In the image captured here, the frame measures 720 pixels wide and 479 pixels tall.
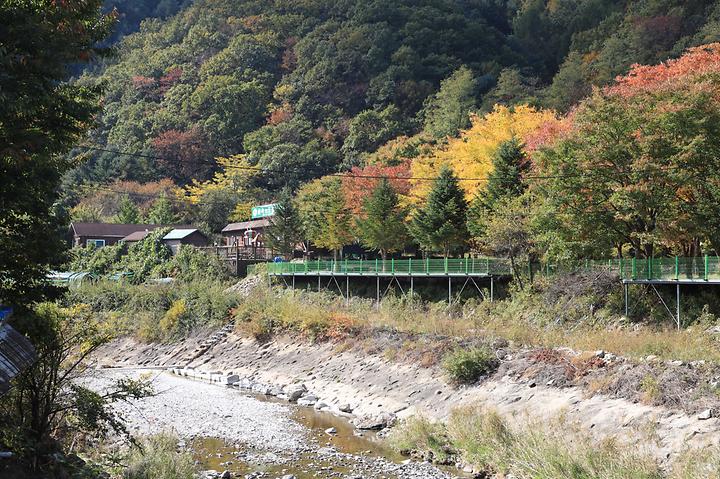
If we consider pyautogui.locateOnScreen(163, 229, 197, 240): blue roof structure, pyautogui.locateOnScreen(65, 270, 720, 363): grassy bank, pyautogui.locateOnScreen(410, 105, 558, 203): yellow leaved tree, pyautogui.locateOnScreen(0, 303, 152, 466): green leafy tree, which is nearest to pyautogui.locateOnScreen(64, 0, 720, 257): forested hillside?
pyautogui.locateOnScreen(410, 105, 558, 203): yellow leaved tree

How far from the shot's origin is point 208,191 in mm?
85250

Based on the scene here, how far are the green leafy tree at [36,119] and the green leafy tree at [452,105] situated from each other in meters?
57.0

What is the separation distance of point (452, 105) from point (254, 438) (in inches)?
2596

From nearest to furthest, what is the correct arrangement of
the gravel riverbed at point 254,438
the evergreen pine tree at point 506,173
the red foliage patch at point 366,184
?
the gravel riverbed at point 254,438, the evergreen pine tree at point 506,173, the red foliage patch at point 366,184

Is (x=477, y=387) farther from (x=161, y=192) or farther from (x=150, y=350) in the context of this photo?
(x=161, y=192)

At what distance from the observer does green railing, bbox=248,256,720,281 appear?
85.0 feet

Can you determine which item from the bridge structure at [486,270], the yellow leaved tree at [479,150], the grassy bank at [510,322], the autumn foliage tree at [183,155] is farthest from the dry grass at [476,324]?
the autumn foliage tree at [183,155]

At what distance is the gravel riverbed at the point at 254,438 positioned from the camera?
17.3 m

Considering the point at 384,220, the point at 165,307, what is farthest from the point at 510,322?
the point at 165,307

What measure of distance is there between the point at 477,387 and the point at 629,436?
6486 millimetres

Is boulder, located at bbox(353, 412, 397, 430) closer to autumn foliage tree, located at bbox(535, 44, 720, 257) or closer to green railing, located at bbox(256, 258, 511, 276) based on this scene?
autumn foliage tree, located at bbox(535, 44, 720, 257)

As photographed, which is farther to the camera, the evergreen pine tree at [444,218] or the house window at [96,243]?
the house window at [96,243]

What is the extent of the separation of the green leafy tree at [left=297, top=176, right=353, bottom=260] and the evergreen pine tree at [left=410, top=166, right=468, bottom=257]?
12628mm

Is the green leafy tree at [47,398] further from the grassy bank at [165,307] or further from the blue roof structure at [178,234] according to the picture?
the blue roof structure at [178,234]
